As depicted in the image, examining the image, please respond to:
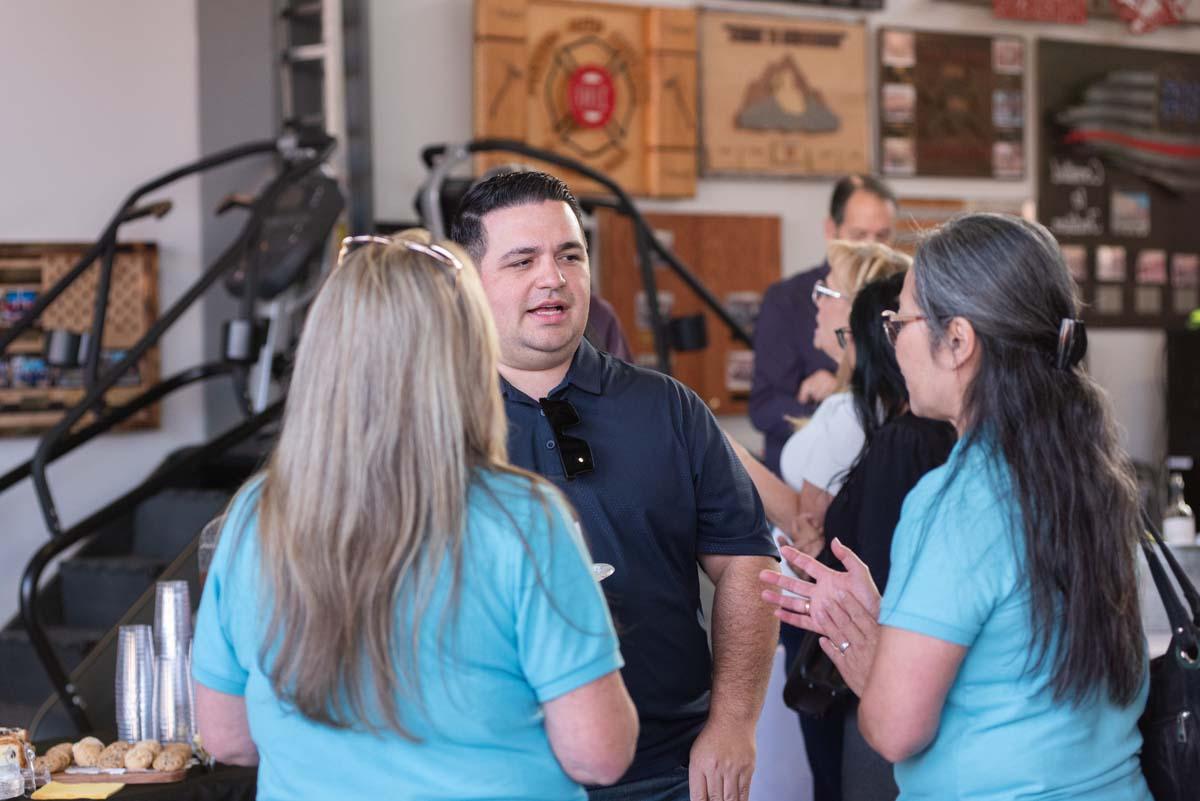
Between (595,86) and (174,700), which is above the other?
(595,86)

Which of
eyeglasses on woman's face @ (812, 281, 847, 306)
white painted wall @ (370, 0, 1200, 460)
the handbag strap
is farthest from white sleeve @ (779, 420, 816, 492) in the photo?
white painted wall @ (370, 0, 1200, 460)

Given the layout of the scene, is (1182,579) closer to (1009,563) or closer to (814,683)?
(1009,563)

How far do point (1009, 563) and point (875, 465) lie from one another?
76 cm

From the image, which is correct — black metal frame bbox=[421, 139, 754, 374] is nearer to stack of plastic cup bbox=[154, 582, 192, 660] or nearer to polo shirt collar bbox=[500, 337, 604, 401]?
stack of plastic cup bbox=[154, 582, 192, 660]

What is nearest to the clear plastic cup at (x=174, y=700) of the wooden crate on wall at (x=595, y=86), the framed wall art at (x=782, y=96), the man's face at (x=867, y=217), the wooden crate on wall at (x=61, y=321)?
the man's face at (x=867, y=217)

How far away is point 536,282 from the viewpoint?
2.37 m

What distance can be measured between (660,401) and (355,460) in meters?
0.89

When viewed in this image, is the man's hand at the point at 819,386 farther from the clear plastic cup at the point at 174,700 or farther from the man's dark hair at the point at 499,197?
the clear plastic cup at the point at 174,700

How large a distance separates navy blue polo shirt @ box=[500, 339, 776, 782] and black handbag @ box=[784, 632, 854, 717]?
0.34 m

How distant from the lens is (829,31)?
24.8 feet

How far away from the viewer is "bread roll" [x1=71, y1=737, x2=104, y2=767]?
2.66 meters

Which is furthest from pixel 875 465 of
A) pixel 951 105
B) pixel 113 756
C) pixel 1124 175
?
pixel 1124 175

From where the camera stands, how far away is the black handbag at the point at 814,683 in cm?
262

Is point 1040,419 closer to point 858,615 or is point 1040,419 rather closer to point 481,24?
point 858,615
